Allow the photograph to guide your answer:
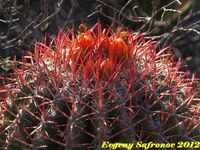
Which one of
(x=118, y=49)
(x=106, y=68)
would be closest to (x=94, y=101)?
(x=106, y=68)

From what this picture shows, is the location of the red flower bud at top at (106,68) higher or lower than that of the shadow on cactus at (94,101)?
higher

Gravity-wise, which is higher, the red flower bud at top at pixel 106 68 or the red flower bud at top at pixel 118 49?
the red flower bud at top at pixel 118 49

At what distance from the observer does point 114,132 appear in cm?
226

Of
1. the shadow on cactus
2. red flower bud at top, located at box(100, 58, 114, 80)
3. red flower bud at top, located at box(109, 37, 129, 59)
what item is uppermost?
red flower bud at top, located at box(109, 37, 129, 59)

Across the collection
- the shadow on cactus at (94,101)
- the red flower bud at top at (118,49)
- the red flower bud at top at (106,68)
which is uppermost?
the red flower bud at top at (118,49)

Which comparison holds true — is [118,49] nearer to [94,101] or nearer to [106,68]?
[106,68]

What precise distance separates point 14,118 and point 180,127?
810mm

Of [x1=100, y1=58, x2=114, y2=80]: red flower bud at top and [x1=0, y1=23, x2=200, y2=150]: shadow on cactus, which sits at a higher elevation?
[x1=100, y1=58, x2=114, y2=80]: red flower bud at top

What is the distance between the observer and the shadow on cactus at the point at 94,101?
2219 millimetres

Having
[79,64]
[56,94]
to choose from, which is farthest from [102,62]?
[56,94]

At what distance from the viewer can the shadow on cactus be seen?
2219 millimetres

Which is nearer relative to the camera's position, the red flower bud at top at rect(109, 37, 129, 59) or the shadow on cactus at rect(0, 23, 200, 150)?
the shadow on cactus at rect(0, 23, 200, 150)

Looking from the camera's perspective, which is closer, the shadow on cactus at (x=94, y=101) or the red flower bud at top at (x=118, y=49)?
the shadow on cactus at (x=94, y=101)

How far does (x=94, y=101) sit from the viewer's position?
2.24 metres
